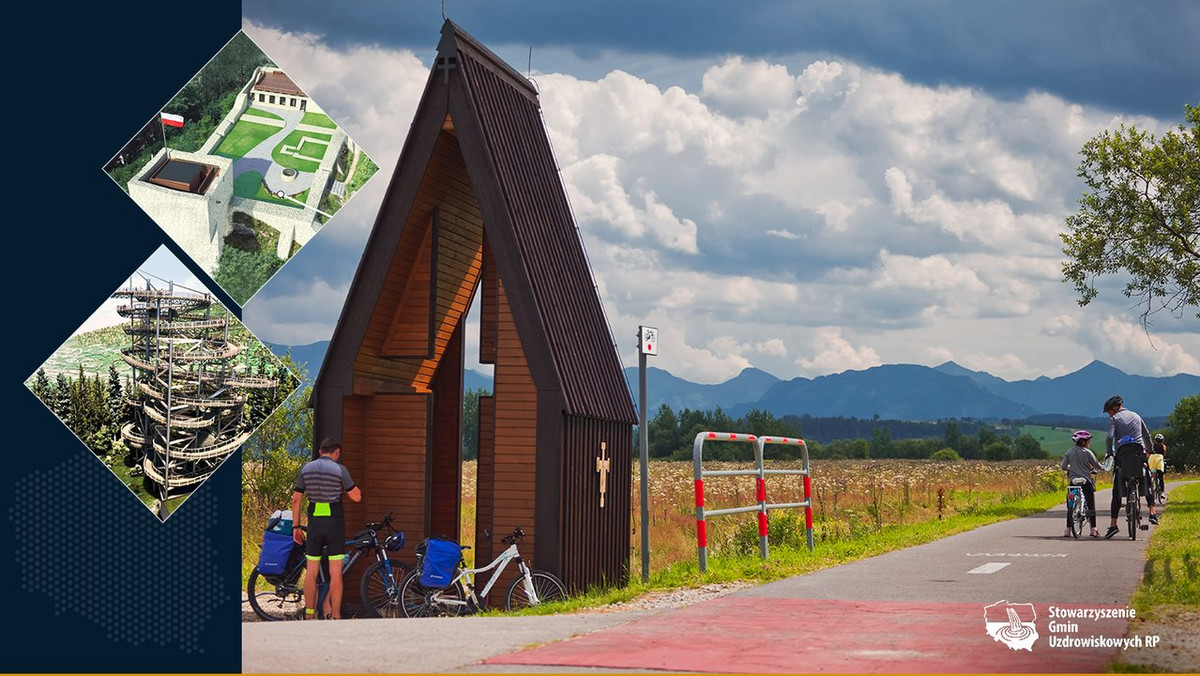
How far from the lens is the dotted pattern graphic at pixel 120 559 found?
8.02 metres

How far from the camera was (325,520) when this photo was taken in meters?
13.5

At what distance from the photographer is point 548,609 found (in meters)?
12.0

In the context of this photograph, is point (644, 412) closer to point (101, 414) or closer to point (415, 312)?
point (415, 312)

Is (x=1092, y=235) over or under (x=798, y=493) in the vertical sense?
over

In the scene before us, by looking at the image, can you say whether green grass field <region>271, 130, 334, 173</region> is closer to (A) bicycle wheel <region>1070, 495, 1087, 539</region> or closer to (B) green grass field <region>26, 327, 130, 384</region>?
(B) green grass field <region>26, 327, 130, 384</region>

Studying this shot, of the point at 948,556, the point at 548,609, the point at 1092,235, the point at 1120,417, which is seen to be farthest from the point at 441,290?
the point at 1092,235

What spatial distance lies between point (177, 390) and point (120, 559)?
2963 cm

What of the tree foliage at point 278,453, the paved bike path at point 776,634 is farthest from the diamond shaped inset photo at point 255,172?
the paved bike path at point 776,634

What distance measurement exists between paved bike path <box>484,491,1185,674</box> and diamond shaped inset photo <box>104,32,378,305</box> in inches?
2090

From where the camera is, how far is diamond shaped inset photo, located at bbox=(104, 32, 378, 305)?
65.3 meters

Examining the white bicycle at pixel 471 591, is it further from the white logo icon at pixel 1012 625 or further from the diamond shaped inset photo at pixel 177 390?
the diamond shaped inset photo at pixel 177 390

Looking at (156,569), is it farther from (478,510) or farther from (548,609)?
(478,510)

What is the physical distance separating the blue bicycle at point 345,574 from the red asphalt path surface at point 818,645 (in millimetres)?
4151

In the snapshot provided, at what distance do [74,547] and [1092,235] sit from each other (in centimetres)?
2960
